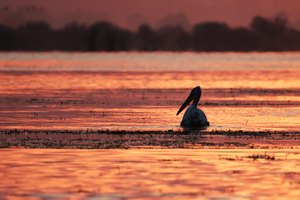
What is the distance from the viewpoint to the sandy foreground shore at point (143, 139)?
2466 centimetres

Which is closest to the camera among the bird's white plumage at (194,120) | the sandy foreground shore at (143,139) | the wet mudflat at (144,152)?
the wet mudflat at (144,152)

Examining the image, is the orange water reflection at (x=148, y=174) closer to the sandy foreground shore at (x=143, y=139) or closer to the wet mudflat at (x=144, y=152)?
the wet mudflat at (x=144, y=152)

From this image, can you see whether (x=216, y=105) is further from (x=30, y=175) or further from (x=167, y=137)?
(x=30, y=175)

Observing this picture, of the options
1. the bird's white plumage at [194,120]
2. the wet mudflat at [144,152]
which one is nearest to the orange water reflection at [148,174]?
the wet mudflat at [144,152]

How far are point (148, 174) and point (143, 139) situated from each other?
6.76 metres

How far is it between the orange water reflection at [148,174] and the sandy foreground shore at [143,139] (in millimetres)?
1069

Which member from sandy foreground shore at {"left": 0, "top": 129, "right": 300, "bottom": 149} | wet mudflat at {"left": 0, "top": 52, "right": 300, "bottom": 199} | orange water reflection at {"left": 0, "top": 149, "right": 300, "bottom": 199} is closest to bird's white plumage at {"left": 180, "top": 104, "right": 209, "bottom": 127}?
wet mudflat at {"left": 0, "top": 52, "right": 300, "bottom": 199}

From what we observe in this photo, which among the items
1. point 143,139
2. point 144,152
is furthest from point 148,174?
point 143,139

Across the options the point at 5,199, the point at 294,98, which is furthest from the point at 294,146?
the point at 294,98

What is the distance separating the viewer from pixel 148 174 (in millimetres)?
19453

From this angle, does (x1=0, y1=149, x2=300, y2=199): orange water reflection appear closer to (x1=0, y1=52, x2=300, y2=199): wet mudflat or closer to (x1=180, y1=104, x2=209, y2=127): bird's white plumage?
(x1=0, y1=52, x2=300, y2=199): wet mudflat

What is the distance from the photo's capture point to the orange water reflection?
56.6 feet

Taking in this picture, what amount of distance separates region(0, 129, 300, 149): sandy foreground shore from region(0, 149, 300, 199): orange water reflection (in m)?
1.07

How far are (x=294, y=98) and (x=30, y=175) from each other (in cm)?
3024
